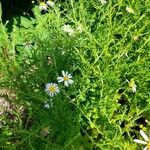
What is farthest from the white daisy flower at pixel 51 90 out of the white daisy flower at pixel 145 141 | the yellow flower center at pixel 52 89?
the white daisy flower at pixel 145 141

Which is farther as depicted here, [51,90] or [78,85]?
[78,85]

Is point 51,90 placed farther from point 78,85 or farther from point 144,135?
point 144,135

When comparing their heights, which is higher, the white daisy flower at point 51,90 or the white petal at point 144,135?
the white daisy flower at point 51,90

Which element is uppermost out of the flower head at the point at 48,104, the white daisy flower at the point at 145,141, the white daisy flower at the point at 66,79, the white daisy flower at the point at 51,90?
the white daisy flower at the point at 66,79

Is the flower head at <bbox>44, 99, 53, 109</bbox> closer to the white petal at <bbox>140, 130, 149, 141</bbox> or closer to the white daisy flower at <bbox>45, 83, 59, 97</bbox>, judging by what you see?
the white daisy flower at <bbox>45, 83, 59, 97</bbox>

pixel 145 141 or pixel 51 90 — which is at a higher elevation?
pixel 51 90

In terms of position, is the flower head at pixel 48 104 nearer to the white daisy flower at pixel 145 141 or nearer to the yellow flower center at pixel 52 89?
the yellow flower center at pixel 52 89

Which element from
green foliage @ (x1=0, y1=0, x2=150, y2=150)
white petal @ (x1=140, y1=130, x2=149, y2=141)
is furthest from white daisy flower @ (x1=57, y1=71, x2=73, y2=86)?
white petal @ (x1=140, y1=130, x2=149, y2=141)

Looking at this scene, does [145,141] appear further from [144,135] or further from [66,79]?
[66,79]

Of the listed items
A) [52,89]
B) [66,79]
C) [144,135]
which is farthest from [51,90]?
[144,135]
